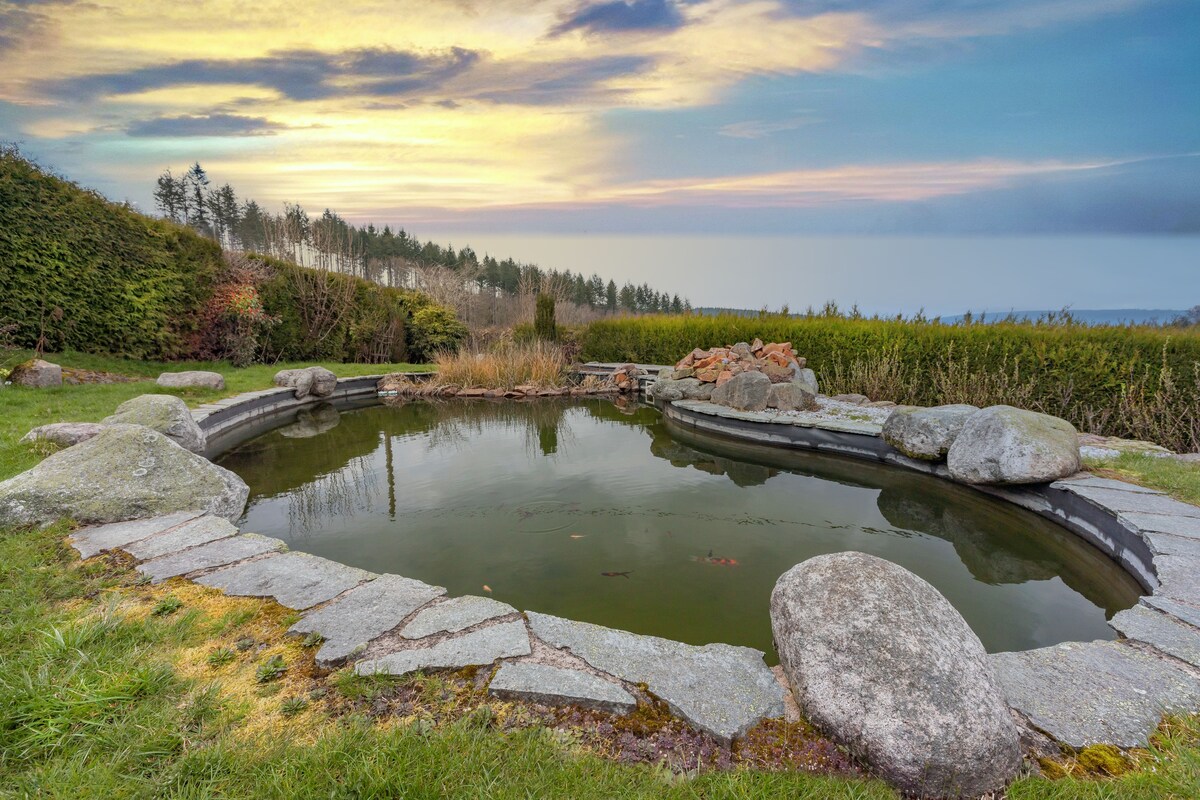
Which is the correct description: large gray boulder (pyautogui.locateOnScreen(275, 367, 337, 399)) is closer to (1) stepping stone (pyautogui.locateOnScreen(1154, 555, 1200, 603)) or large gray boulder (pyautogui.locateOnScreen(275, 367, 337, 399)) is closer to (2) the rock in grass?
(2) the rock in grass

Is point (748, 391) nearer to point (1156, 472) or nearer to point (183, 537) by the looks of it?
point (1156, 472)

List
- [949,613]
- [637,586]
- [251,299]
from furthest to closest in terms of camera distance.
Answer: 1. [251,299]
2. [637,586]
3. [949,613]

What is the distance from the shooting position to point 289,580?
2312 mm

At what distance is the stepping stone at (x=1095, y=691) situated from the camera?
57.4 inches

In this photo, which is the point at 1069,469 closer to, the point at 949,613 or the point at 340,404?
the point at 949,613

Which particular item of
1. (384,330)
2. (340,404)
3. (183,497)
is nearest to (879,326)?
(183,497)

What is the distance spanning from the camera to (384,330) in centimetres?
1415

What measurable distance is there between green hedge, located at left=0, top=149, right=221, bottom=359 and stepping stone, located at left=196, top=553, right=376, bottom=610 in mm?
9618

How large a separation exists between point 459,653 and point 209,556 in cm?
167

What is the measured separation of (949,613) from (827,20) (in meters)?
6.66

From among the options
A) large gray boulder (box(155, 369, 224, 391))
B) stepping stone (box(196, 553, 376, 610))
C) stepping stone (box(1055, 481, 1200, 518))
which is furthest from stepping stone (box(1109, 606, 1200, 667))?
large gray boulder (box(155, 369, 224, 391))

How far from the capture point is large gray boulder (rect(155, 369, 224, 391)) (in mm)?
7527

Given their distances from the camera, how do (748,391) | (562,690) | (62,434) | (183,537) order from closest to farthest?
(562,690), (183,537), (62,434), (748,391)

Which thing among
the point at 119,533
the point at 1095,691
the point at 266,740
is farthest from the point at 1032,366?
the point at 119,533
